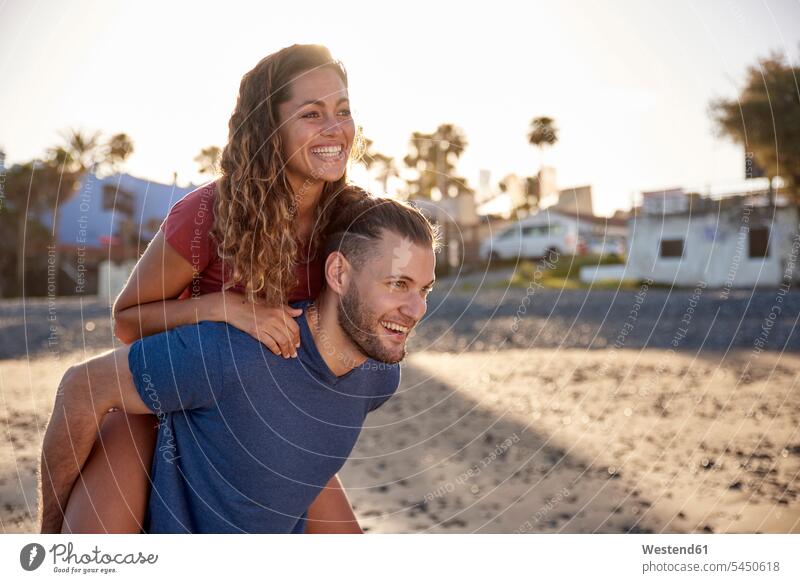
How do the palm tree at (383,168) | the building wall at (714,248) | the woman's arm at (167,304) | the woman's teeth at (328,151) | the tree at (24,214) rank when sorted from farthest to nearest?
the tree at (24,214), the building wall at (714,248), the palm tree at (383,168), the woman's teeth at (328,151), the woman's arm at (167,304)

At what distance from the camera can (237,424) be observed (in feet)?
8.66

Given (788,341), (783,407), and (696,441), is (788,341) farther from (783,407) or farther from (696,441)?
(696,441)

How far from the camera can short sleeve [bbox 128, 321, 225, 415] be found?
2449 millimetres

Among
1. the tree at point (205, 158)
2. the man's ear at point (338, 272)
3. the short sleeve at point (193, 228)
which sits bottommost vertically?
the man's ear at point (338, 272)

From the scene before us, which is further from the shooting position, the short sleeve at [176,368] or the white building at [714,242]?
the white building at [714,242]

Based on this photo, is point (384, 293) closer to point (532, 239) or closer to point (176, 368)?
point (176, 368)

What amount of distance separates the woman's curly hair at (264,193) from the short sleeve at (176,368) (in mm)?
323

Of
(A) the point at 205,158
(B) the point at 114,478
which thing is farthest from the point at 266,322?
(A) the point at 205,158

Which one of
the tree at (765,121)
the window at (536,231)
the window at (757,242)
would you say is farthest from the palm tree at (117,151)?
the window at (536,231)

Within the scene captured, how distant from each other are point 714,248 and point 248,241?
3084cm

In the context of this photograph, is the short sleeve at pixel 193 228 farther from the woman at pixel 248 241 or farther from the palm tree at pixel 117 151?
the palm tree at pixel 117 151

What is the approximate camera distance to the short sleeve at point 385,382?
3.05m

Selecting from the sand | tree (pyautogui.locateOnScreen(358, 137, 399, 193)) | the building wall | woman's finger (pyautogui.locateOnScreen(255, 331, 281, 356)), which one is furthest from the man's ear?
the building wall
